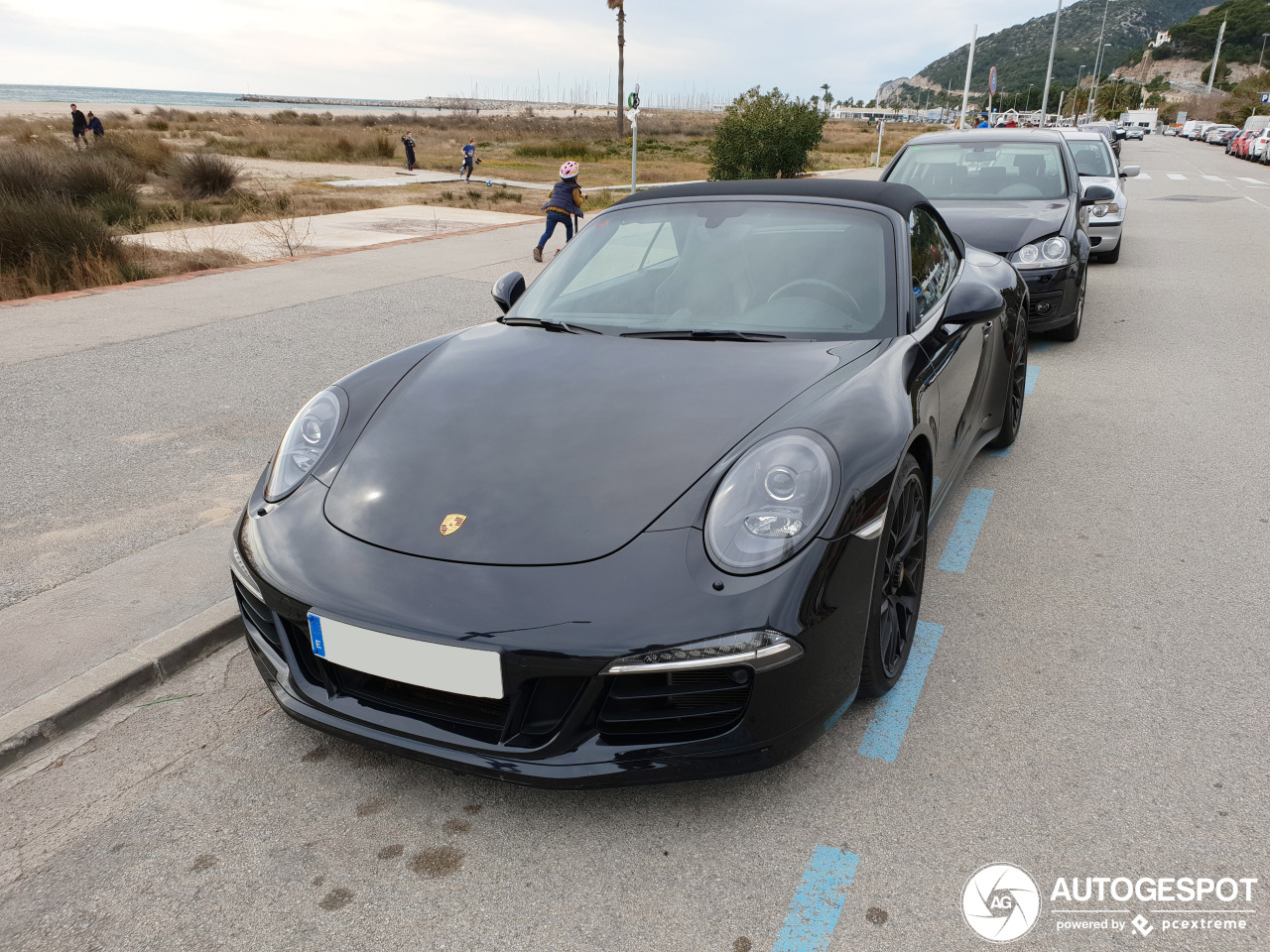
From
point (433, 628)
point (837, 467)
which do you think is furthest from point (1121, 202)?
point (433, 628)

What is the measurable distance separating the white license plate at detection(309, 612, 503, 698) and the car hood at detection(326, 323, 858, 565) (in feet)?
0.76

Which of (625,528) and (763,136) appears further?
(763,136)

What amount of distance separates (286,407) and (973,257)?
13.5ft

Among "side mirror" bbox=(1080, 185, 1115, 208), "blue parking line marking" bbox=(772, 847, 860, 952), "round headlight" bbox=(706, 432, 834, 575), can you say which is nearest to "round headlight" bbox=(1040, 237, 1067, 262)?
"side mirror" bbox=(1080, 185, 1115, 208)

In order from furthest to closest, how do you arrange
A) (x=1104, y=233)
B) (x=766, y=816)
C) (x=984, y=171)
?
(x=1104, y=233)
(x=984, y=171)
(x=766, y=816)

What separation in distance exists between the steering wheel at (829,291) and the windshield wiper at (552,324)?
25.9 inches

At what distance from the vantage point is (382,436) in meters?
2.70

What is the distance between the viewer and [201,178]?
19.0 meters

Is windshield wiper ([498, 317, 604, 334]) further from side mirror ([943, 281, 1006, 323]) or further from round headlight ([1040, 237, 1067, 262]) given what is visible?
round headlight ([1040, 237, 1067, 262])

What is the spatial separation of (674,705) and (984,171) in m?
7.49

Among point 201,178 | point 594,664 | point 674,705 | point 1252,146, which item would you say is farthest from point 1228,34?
point 594,664

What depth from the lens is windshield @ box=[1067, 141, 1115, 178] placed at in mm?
11000

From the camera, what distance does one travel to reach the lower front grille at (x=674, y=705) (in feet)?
6.71

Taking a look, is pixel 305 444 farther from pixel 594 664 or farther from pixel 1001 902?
pixel 1001 902
